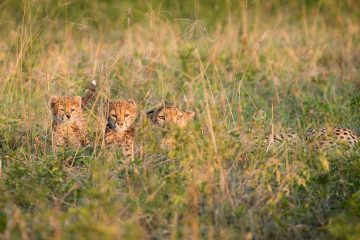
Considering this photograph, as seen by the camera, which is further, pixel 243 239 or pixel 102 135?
pixel 102 135

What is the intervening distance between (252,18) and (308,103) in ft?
14.7

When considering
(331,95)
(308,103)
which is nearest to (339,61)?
(331,95)

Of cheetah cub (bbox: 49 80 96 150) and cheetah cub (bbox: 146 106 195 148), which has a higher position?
cheetah cub (bbox: 146 106 195 148)

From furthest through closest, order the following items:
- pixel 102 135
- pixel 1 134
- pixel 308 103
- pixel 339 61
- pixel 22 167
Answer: pixel 339 61 → pixel 308 103 → pixel 1 134 → pixel 102 135 → pixel 22 167

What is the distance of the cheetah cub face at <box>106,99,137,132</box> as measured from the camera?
17.8 feet

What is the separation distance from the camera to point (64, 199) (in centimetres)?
418

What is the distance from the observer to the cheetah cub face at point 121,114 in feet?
17.8

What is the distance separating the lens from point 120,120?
5.46 meters

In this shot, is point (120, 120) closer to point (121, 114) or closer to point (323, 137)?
point (121, 114)

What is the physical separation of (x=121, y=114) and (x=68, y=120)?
1.53 ft

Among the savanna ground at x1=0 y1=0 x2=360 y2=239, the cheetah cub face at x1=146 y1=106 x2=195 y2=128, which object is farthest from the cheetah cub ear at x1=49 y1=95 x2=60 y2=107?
the cheetah cub face at x1=146 y1=106 x2=195 y2=128

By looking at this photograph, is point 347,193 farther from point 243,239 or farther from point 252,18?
point 252,18

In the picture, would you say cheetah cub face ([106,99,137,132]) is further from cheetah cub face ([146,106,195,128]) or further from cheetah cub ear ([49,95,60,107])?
cheetah cub ear ([49,95,60,107])

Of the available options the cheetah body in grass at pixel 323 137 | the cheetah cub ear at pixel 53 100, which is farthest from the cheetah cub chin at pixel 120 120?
the cheetah body in grass at pixel 323 137
